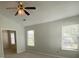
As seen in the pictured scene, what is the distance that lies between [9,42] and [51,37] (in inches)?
36.4

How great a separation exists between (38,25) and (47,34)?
0.93 feet

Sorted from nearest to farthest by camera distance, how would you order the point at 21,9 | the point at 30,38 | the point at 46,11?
the point at 21,9 < the point at 46,11 < the point at 30,38

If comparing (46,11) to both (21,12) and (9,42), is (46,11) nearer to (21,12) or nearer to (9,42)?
(21,12)

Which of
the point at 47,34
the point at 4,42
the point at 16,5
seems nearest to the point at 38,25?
the point at 47,34

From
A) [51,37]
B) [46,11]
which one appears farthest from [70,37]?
[46,11]

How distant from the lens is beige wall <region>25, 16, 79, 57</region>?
7.20ft

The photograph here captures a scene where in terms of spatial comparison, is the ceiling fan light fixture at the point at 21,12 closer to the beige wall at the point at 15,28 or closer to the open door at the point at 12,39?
the beige wall at the point at 15,28

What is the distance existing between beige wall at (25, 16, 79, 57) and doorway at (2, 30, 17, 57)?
12.4 inches

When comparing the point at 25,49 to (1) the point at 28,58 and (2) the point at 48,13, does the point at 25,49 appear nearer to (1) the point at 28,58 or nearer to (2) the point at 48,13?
(1) the point at 28,58

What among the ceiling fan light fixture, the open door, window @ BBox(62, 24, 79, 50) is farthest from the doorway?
window @ BBox(62, 24, 79, 50)

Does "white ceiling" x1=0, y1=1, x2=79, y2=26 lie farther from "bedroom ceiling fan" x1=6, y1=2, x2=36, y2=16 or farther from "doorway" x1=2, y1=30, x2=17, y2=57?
"doorway" x1=2, y1=30, x2=17, y2=57

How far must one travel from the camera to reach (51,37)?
2.29 m

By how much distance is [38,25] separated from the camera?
7.63 ft

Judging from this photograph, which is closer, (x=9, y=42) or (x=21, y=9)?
(x=21, y=9)
